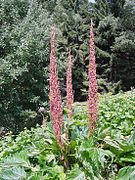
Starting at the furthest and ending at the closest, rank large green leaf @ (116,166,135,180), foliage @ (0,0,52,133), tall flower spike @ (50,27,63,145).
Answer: foliage @ (0,0,52,133) → large green leaf @ (116,166,135,180) → tall flower spike @ (50,27,63,145)

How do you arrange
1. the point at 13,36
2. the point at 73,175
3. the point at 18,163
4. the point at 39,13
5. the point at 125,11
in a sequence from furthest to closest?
1. the point at 125,11
2. the point at 39,13
3. the point at 13,36
4. the point at 18,163
5. the point at 73,175

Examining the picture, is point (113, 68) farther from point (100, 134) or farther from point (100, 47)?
point (100, 134)

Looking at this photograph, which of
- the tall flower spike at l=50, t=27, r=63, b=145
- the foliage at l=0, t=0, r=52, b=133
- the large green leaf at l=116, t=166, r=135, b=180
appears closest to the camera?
the tall flower spike at l=50, t=27, r=63, b=145

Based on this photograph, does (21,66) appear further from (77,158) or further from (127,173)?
(127,173)

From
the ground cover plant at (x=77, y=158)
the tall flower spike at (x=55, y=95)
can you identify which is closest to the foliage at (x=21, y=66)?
the ground cover plant at (x=77, y=158)

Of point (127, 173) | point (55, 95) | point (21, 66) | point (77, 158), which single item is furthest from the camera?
point (21, 66)

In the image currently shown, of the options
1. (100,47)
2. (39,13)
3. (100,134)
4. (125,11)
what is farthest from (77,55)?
(100,134)

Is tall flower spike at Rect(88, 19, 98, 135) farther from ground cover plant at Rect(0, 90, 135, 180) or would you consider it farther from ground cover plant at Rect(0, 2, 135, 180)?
ground cover plant at Rect(0, 90, 135, 180)

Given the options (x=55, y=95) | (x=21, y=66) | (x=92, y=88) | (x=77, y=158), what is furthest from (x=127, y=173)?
(x=21, y=66)

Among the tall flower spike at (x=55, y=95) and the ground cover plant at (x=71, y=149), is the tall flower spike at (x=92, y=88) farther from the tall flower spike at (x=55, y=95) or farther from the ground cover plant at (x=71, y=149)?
the tall flower spike at (x=55, y=95)

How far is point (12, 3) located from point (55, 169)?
9.81m

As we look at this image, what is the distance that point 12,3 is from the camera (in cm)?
1192

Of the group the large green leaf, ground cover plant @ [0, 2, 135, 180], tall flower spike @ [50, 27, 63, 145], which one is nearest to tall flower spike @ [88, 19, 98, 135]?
ground cover plant @ [0, 2, 135, 180]

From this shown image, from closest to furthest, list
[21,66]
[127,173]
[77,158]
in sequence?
[127,173] → [77,158] → [21,66]
